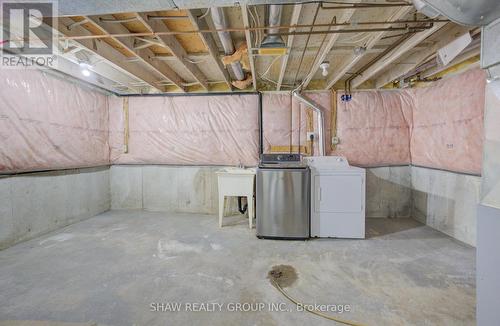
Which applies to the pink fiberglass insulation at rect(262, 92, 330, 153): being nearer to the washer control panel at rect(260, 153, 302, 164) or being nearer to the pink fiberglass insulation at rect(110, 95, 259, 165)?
the pink fiberglass insulation at rect(110, 95, 259, 165)

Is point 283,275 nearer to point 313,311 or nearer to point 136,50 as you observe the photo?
point 313,311

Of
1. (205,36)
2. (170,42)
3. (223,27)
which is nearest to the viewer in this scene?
(223,27)

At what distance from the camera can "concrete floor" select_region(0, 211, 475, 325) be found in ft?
5.31

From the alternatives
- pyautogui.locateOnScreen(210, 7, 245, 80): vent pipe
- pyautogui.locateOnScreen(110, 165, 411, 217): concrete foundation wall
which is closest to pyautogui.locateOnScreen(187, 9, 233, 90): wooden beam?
pyautogui.locateOnScreen(210, 7, 245, 80): vent pipe

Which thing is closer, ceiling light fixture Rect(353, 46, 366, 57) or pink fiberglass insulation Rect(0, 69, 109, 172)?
ceiling light fixture Rect(353, 46, 366, 57)

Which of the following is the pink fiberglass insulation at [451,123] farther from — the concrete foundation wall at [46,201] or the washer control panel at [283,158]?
the concrete foundation wall at [46,201]

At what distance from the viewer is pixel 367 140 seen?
3.88 metres

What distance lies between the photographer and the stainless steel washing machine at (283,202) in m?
2.91

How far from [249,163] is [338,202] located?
172 centimetres

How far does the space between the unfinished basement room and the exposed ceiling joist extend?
0.07ft

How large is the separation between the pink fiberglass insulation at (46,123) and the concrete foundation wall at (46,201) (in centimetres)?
15

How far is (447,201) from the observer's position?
304cm

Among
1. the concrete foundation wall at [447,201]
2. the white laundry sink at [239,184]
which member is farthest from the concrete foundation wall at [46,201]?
the concrete foundation wall at [447,201]

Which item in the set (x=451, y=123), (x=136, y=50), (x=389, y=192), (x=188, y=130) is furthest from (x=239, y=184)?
(x=451, y=123)
